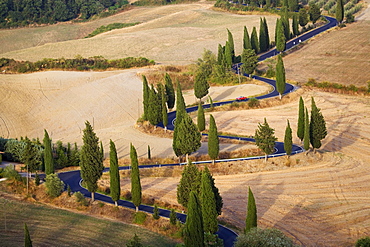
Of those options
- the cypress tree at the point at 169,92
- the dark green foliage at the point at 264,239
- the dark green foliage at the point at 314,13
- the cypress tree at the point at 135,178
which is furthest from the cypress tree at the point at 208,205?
the dark green foliage at the point at 314,13

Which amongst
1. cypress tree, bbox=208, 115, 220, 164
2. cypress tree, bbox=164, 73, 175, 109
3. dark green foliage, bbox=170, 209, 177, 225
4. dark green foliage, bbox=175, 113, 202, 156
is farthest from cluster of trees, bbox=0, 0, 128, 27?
dark green foliage, bbox=170, 209, 177, 225

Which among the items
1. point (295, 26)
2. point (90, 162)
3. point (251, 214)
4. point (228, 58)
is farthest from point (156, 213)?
point (295, 26)

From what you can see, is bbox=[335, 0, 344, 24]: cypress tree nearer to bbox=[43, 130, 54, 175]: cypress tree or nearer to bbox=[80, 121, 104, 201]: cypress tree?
bbox=[43, 130, 54, 175]: cypress tree

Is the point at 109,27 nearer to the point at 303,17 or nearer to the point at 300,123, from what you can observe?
the point at 303,17

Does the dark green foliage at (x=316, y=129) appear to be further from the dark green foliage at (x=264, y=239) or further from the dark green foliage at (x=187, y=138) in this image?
the dark green foliage at (x=264, y=239)

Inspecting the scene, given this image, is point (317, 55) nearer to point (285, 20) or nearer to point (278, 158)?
point (285, 20)

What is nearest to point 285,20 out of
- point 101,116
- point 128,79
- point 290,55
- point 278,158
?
point 290,55
